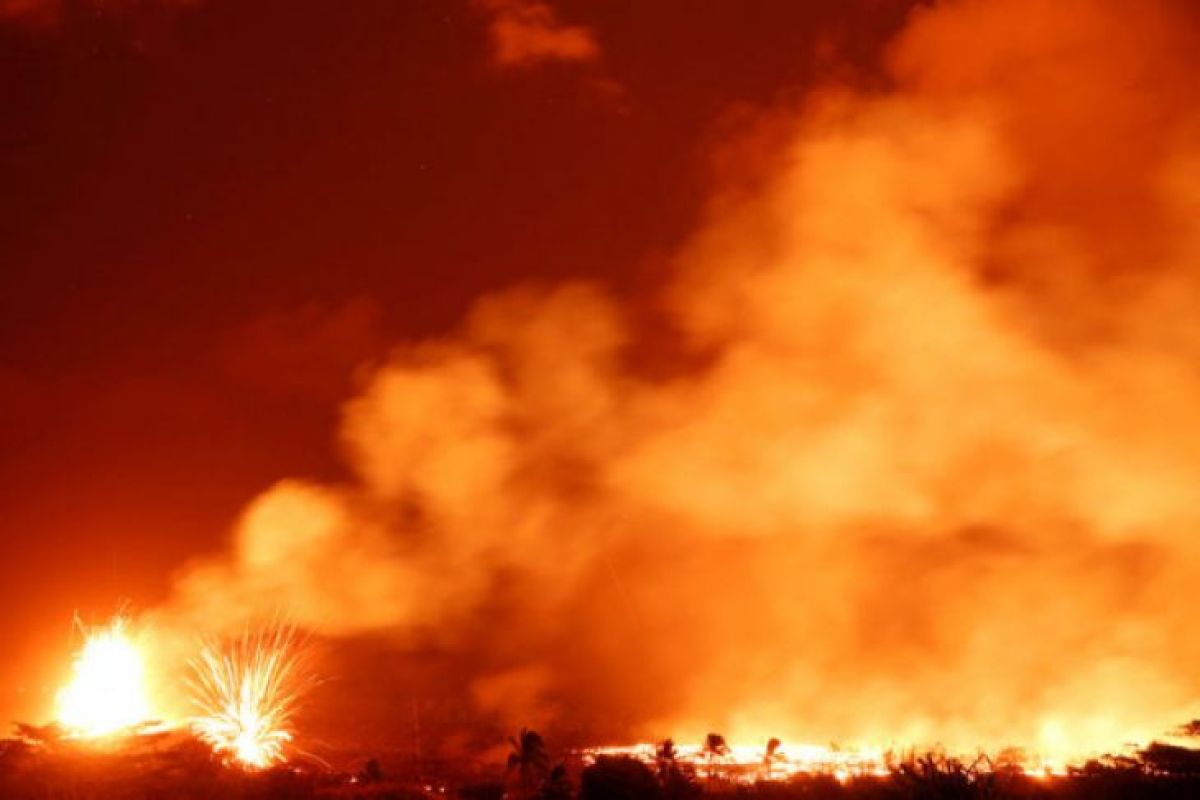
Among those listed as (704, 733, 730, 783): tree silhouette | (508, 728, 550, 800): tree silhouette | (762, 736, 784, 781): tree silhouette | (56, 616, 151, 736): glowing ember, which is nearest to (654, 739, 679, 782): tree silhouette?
(704, 733, 730, 783): tree silhouette

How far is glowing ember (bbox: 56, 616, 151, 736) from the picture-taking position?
126ft

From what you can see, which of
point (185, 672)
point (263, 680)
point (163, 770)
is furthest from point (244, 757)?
point (185, 672)

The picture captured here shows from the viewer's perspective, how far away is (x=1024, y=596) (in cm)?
4394

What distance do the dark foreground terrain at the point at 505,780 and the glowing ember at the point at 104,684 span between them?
4599 millimetres

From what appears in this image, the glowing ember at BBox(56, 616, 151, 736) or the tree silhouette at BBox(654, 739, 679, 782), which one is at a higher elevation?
the glowing ember at BBox(56, 616, 151, 736)

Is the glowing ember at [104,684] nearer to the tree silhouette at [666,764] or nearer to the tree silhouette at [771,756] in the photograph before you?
the tree silhouette at [666,764]

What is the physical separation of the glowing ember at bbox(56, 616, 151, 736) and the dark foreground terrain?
460cm

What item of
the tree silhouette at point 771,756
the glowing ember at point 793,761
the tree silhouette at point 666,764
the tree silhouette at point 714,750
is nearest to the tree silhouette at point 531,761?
the glowing ember at point 793,761

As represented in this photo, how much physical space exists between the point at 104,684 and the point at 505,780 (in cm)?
1613

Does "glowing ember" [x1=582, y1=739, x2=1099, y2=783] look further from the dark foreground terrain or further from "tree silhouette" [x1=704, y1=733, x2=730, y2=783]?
the dark foreground terrain

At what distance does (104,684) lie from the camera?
38.9 m

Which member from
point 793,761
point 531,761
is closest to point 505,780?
point 531,761

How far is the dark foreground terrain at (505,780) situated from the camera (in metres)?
26.8

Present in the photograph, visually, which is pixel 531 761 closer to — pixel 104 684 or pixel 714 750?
pixel 714 750
